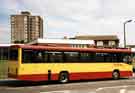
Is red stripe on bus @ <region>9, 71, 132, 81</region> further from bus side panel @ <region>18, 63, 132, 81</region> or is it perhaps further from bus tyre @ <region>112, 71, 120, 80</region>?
bus tyre @ <region>112, 71, 120, 80</region>

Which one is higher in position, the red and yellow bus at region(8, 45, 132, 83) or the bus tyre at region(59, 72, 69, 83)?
the red and yellow bus at region(8, 45, 132, 83)

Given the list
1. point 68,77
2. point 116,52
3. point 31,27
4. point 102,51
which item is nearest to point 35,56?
point 68,77

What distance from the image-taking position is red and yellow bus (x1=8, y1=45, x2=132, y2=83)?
21266 mm

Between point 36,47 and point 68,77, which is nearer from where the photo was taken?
point 36,47

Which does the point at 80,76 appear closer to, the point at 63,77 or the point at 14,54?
the point at 63,77

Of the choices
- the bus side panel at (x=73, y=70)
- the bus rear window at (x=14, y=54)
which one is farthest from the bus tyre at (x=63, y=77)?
the bus rear window at (x=14, y=54)

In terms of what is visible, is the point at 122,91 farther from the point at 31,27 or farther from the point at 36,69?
the point at 31,27

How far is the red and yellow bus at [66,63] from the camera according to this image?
21266 mm

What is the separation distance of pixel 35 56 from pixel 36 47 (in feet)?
2.01

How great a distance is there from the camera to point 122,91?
18328mm

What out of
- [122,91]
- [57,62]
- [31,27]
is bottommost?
[122,91]

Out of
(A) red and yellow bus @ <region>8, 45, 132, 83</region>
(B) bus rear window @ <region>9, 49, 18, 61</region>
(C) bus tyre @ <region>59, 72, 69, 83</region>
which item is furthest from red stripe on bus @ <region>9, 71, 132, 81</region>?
(B) bus rear window @ <region>9, 49, 18, 61</region>

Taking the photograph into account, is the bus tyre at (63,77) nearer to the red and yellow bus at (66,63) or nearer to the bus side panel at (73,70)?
the red and yellow bus at (66,63)

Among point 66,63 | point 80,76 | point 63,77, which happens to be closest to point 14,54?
point 66,63
